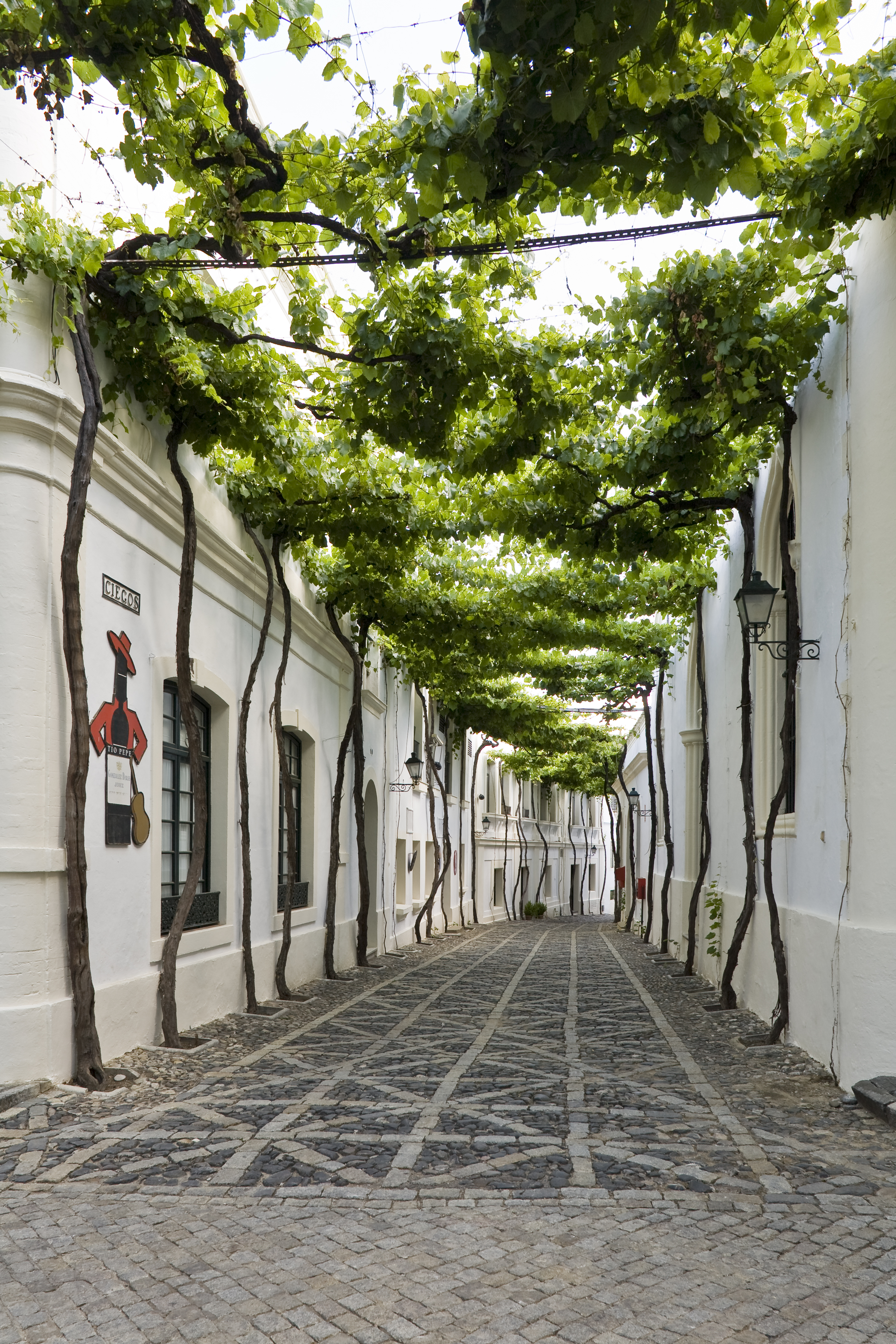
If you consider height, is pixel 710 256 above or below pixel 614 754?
above

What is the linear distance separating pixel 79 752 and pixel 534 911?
3538cm

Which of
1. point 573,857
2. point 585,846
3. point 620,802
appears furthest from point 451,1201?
Answer: point 585,846

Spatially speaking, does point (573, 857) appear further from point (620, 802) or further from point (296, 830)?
point (296, 830)

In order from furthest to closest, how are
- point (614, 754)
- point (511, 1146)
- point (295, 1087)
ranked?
point (614, 754) < point (295, 1087) < point (511, 1146)

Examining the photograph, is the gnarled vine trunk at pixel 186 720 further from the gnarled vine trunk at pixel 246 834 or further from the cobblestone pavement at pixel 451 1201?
the gnarled vine trunk at pixel 246 834

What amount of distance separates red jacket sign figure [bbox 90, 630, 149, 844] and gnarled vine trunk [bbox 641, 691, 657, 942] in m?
14.1

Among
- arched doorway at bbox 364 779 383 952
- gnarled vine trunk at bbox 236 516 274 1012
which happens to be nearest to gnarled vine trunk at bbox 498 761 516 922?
arched doorway at bbox 364 779 383 952

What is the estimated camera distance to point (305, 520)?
1167cm

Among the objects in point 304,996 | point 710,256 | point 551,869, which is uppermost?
point 710,256

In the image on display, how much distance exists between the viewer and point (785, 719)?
9.27 metres

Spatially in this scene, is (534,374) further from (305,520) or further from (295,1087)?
(295,1087)

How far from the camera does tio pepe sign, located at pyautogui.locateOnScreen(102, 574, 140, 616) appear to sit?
7.89 meters

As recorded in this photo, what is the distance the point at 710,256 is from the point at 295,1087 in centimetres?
607

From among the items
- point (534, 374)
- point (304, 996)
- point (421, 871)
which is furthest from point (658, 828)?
point (534, 374)
